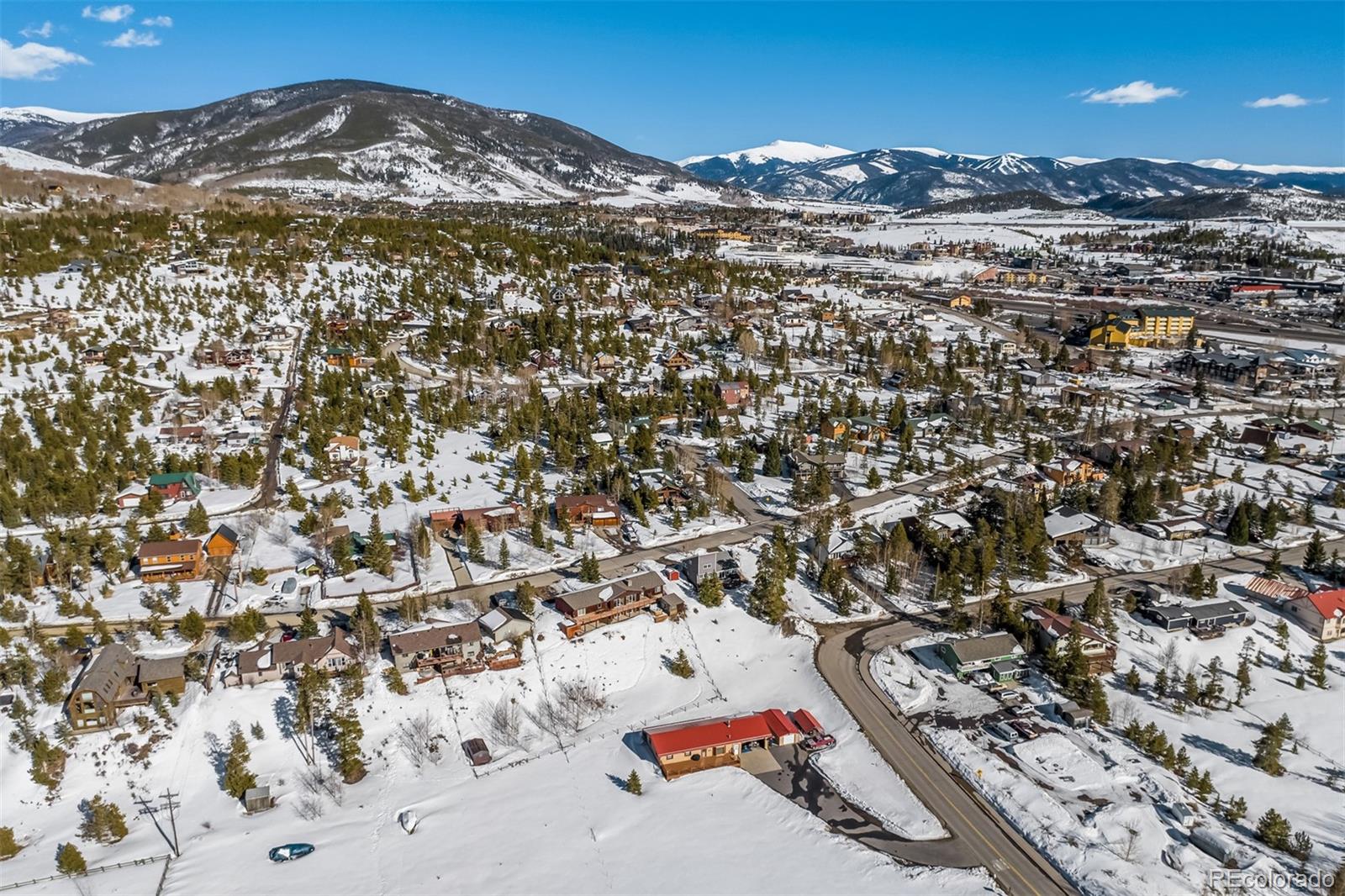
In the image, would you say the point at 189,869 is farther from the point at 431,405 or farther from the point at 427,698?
the point at 431,405

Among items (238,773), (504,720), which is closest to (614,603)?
(504,720)

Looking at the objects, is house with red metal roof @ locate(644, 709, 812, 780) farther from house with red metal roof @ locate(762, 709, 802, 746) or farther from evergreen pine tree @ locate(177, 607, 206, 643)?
evergreen pine tree @ locate(177, 607, 206, 643)

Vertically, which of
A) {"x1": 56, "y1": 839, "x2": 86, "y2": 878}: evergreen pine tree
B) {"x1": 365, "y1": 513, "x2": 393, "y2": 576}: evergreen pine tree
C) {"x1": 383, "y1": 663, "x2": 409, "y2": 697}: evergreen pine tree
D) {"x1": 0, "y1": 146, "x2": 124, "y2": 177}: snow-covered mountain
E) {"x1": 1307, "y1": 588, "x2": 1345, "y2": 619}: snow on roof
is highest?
{"x1": 0, "y1": 146, "x2": 124, "y2": 177}: snow-covered mountain

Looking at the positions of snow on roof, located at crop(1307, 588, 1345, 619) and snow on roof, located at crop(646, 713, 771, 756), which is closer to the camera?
snow on roof, located at crop(646, 713, 771, 756)

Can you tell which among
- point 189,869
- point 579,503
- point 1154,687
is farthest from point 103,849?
point 1154,687

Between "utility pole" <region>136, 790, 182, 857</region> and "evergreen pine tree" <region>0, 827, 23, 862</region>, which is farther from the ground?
"evergreen pine tree" <region>0, 827, 23, 862</region>

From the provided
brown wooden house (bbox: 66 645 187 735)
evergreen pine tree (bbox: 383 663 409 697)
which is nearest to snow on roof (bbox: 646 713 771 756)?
evergreen pine tree (bbox: 383 663 409 697)

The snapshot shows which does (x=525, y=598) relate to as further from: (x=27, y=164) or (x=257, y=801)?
(x=27, y=164)
